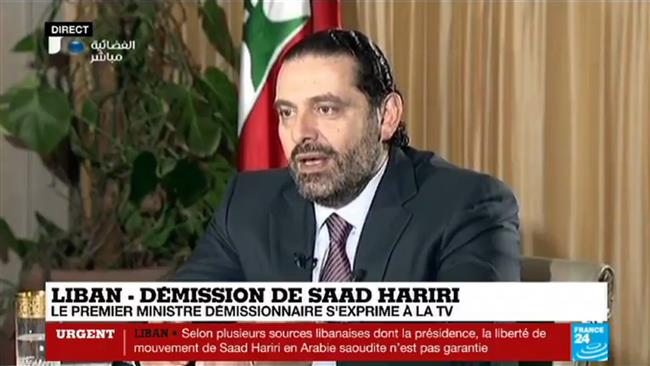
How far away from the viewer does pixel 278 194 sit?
1.42 meters

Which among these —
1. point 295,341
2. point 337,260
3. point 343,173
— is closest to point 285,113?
point 343,173

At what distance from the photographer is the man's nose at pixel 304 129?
4.54 ft

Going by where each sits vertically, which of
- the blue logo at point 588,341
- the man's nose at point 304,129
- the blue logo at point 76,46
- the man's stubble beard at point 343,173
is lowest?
the blue logo at point 588,341

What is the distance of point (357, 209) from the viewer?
140 centimetres

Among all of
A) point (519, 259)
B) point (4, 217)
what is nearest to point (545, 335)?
point (519, 259)

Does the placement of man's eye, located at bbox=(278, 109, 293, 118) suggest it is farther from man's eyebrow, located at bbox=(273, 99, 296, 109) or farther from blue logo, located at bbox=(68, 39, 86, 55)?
blue logo, located at bbox=(68, 39, 86, 55)

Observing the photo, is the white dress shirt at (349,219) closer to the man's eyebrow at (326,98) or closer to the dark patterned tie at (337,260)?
the dark patterned tie at (337,260)

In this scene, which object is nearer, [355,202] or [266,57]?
[355,202]

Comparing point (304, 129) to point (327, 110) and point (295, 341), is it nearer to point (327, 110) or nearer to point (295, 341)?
point (327, 110)

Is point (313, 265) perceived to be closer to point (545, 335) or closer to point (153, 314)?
point (153, 314)

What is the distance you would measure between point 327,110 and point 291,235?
0.19m

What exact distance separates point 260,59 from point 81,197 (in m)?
0.38

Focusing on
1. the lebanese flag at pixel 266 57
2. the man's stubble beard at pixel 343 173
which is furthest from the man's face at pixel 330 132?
the lebanese flag at pixel 266 57

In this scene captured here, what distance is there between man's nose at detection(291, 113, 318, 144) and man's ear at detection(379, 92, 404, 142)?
0.34 feet
